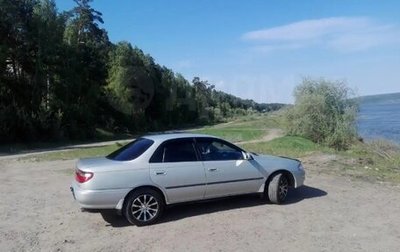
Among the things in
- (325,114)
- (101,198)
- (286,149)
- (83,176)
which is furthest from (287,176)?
(325,114)

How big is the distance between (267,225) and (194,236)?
4.37 ft

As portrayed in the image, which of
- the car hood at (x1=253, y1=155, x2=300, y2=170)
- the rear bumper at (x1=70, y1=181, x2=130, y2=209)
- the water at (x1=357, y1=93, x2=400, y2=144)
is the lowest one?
the water at (x1=357, y1=93, x2=400, y2=144)

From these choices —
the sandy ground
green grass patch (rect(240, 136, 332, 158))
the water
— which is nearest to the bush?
the water

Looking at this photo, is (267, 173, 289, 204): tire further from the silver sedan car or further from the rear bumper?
the rear bumper

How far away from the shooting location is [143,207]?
24.7ft

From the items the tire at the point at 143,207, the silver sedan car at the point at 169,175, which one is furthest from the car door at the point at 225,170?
the tire at the point at 143,207

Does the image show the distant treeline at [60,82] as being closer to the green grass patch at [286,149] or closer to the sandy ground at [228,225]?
the green grass patch at [286,149]

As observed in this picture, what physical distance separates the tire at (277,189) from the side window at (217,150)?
0.88m

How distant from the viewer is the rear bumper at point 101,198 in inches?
283

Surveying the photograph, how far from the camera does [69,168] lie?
1560 cm

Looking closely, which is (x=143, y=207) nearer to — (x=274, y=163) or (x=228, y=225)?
(x=228, y=225)

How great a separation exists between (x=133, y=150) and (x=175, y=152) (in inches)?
30.8

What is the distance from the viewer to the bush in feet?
88.9

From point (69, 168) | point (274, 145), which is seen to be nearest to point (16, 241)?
point (69, 168)
